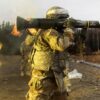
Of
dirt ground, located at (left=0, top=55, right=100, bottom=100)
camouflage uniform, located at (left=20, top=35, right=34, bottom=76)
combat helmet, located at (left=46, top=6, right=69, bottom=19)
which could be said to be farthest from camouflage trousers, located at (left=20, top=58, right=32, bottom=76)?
combat helmet, located at (left=46, top=6, right=69, bottom=19)

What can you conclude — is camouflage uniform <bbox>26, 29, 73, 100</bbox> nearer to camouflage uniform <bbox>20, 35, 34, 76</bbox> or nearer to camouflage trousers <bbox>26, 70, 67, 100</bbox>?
camouflage trousers <bbox>26, 70, 67, 100</bbox>

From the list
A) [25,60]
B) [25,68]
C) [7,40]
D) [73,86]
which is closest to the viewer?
[73,86]

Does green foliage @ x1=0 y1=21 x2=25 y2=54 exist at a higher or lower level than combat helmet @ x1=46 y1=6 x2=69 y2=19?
lower

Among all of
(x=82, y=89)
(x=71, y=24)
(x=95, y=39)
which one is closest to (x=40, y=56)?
(x=71, y=24)

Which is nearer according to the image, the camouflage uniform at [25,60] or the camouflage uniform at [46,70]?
the camouflage uniform at [46,70]

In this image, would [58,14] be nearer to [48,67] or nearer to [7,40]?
[48,67]

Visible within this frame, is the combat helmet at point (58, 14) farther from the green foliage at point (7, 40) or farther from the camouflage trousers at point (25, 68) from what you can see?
the green foliage at point (7, 40)

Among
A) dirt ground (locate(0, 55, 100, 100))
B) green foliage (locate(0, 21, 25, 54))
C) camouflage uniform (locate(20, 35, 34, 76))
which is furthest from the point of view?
green foliage (locate(0, 21, 25, 54))

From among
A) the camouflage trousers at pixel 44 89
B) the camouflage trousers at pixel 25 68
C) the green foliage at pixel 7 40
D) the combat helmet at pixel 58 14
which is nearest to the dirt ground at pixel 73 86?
the camouflage trousers at pixel 25 68

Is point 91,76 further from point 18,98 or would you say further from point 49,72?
point 49,72

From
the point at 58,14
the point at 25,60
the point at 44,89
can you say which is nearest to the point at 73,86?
the point at 25,60

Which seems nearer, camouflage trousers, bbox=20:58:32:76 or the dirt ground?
the dirt ground

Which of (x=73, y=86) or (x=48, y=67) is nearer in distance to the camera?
(x=48, y=67)

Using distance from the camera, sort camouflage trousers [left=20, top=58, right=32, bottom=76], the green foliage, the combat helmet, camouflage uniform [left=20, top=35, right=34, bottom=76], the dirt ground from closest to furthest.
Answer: the combat helmet, the dirt ground, camouflage uniform [left=20, top=35, right=34, bottom=76], camouflage trousers [left=20, top=58, right=32, bottom=76], the green foliage
